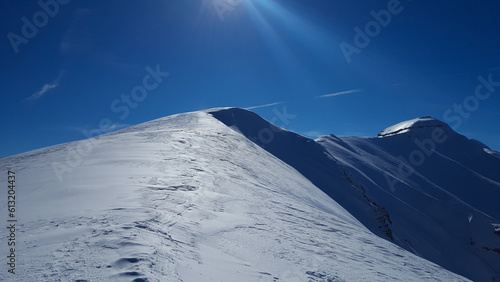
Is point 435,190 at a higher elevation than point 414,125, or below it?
below

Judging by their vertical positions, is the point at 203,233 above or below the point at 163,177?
below

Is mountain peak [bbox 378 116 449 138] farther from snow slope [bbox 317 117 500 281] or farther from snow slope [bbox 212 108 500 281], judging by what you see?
snow slope [bbox 212 108 500 281]

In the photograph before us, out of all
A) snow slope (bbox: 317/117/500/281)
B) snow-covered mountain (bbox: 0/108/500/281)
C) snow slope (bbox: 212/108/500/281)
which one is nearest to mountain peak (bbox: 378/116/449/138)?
snow slope (bbox: 317/117/500/281)

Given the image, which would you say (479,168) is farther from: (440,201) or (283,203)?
(283,203)

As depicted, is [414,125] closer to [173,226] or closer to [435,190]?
[435,190]

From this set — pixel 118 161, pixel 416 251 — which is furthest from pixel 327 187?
pixel 118 161

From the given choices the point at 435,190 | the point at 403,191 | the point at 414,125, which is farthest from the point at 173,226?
the point at 414,125

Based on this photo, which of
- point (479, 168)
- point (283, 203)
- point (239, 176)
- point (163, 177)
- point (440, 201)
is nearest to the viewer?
point (163, 177)

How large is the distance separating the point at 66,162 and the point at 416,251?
108ft

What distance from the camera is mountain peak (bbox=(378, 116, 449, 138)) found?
8012 cm

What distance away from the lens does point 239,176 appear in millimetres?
11195

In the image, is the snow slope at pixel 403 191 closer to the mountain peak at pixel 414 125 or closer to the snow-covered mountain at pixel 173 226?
the snow-covered mountain at pixel 173 226

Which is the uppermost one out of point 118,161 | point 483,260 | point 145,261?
point 118,161

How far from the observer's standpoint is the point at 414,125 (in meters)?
80.8
